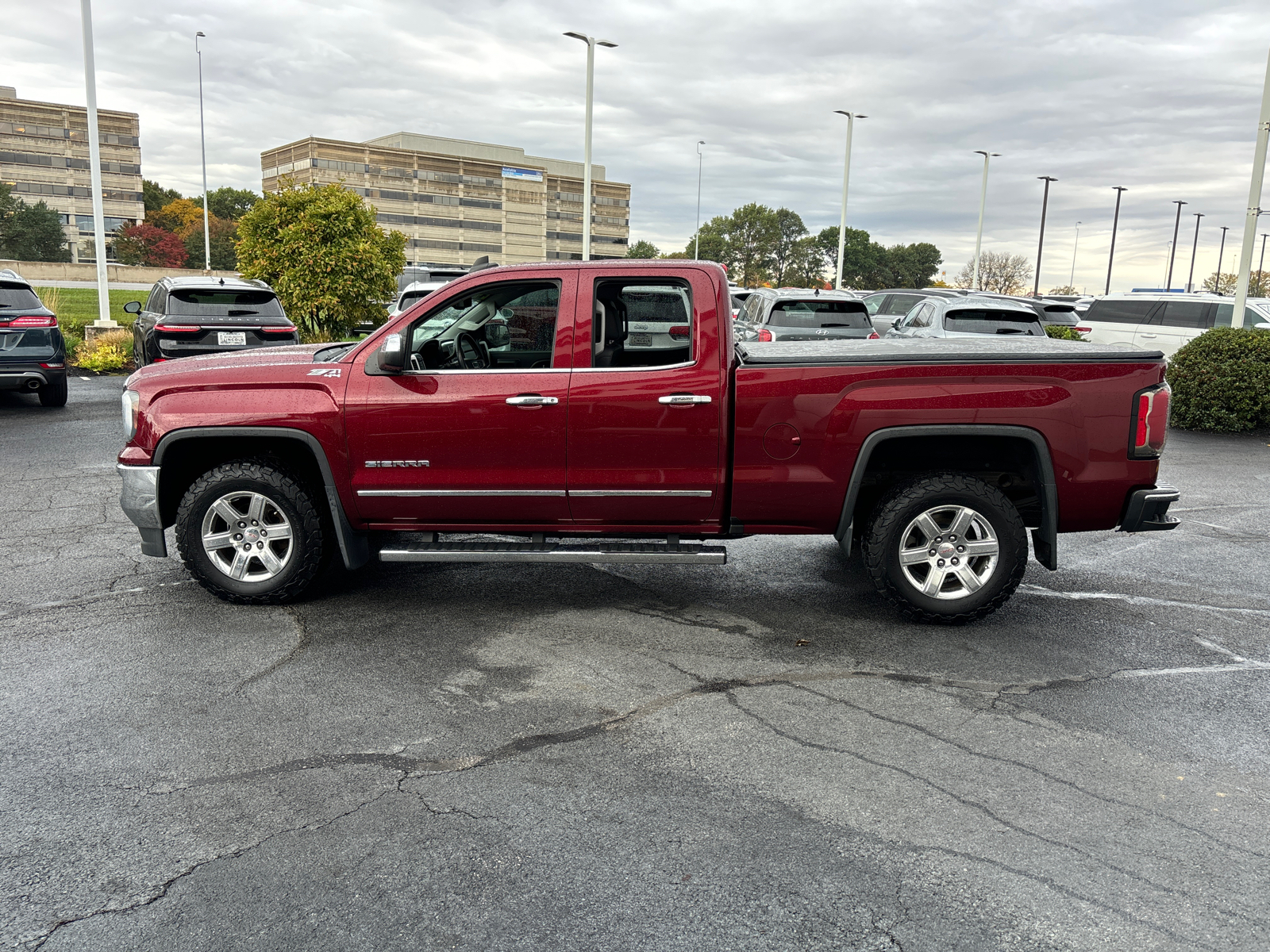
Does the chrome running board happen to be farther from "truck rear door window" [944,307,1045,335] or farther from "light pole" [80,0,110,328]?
"light pole" [80,0,110,328]

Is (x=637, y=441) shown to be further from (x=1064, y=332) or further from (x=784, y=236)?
(x=784, y=236)

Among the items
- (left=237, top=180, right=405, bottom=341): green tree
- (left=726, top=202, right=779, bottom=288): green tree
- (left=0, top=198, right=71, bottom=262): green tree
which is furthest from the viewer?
(left=726, top=202, right=779, bottom=288): green tree

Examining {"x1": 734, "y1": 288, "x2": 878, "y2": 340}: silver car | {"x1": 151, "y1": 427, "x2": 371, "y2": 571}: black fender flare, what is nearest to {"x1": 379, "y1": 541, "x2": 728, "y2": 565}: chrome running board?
{"x1": 151, "y1": 427, "x2": 371, "y2": 571}: black fender flare

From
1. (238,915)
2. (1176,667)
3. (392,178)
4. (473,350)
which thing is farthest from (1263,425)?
(392,178)

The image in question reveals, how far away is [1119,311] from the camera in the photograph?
2123 cm

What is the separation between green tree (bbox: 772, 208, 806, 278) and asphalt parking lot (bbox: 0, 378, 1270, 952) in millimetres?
124228

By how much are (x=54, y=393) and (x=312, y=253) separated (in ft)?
24.9

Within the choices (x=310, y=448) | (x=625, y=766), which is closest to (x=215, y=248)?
(x=310, y=448)

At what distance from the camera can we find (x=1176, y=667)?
4.95 m

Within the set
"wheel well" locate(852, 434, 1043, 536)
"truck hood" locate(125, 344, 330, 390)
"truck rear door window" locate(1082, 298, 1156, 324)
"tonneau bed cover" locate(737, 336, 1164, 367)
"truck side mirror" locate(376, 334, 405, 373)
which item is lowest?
"wheel well" locate(852, 434, 1043, 536)

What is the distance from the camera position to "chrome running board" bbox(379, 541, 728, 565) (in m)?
5.29

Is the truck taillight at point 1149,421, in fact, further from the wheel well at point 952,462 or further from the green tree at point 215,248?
the green tree at point 215,248

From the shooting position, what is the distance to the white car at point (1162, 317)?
1925 cm

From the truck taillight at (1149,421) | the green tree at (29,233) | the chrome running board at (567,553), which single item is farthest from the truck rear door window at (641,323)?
the green tree at (29,233)
